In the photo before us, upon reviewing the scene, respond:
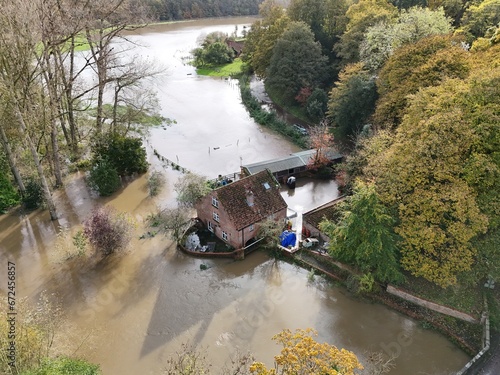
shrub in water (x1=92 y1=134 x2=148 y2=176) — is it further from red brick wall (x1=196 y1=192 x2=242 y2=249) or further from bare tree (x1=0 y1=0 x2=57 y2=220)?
red brick wall (x1=196 y1=192 x2=242 y2=249)

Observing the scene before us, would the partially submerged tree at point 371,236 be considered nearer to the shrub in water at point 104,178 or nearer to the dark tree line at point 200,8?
the shrub in water at point 104,178

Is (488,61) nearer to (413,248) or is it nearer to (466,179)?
(466,179)

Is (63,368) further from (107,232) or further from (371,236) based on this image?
(371,236)

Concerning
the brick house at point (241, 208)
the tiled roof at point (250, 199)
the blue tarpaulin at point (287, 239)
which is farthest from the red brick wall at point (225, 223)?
the blue tarpaulin at point (287, 239)

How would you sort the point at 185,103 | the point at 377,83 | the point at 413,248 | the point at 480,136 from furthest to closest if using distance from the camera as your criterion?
the point at 185,103
the point at 377,83
the point at 413,248
the point at 480,136

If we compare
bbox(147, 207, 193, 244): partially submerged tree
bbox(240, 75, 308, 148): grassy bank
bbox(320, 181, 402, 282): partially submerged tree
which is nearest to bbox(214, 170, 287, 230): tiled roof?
bbox(147, 207, 193, 244): partially submerged tree

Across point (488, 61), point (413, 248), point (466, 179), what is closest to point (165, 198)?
point (413, 248)
